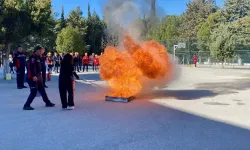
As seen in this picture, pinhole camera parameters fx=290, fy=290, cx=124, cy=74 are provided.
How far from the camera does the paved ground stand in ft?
18.4

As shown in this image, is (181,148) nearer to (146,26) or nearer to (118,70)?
(118,70)

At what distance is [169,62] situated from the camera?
12500 mm

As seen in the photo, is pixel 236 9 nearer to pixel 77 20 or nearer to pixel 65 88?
pixel 77 20

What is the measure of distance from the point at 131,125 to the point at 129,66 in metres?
4.06

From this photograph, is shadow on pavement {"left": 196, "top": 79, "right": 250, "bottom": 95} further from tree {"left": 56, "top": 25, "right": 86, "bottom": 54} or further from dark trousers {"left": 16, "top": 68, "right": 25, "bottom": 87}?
tree {"left": 56, "top": 25, "right": 86, "bottom": 54}

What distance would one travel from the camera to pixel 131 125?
7105mm

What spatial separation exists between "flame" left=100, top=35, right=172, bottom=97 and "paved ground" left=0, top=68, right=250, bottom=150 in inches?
29.3

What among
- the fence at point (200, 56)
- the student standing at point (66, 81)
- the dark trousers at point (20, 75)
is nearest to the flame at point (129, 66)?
the student standing at point (66, 81)

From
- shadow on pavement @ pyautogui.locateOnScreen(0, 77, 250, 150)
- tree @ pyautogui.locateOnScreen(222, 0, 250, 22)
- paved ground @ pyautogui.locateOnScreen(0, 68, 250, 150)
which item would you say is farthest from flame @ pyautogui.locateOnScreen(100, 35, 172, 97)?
tree @ pyautogui.locateOnScreen(222, 0, 250, 22)

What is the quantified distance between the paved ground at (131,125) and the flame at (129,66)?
745mm

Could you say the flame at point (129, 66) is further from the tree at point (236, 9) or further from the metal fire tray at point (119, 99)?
the tree at point (236, 9)

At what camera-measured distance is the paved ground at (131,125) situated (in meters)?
5.61

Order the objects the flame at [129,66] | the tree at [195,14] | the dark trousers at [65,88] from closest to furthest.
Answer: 1. the dark trousers at [65,88]
2. the flame at [129,66]
3. the tree at [195,14]

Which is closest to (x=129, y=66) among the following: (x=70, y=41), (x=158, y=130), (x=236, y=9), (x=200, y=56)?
(x=158, y=130)
